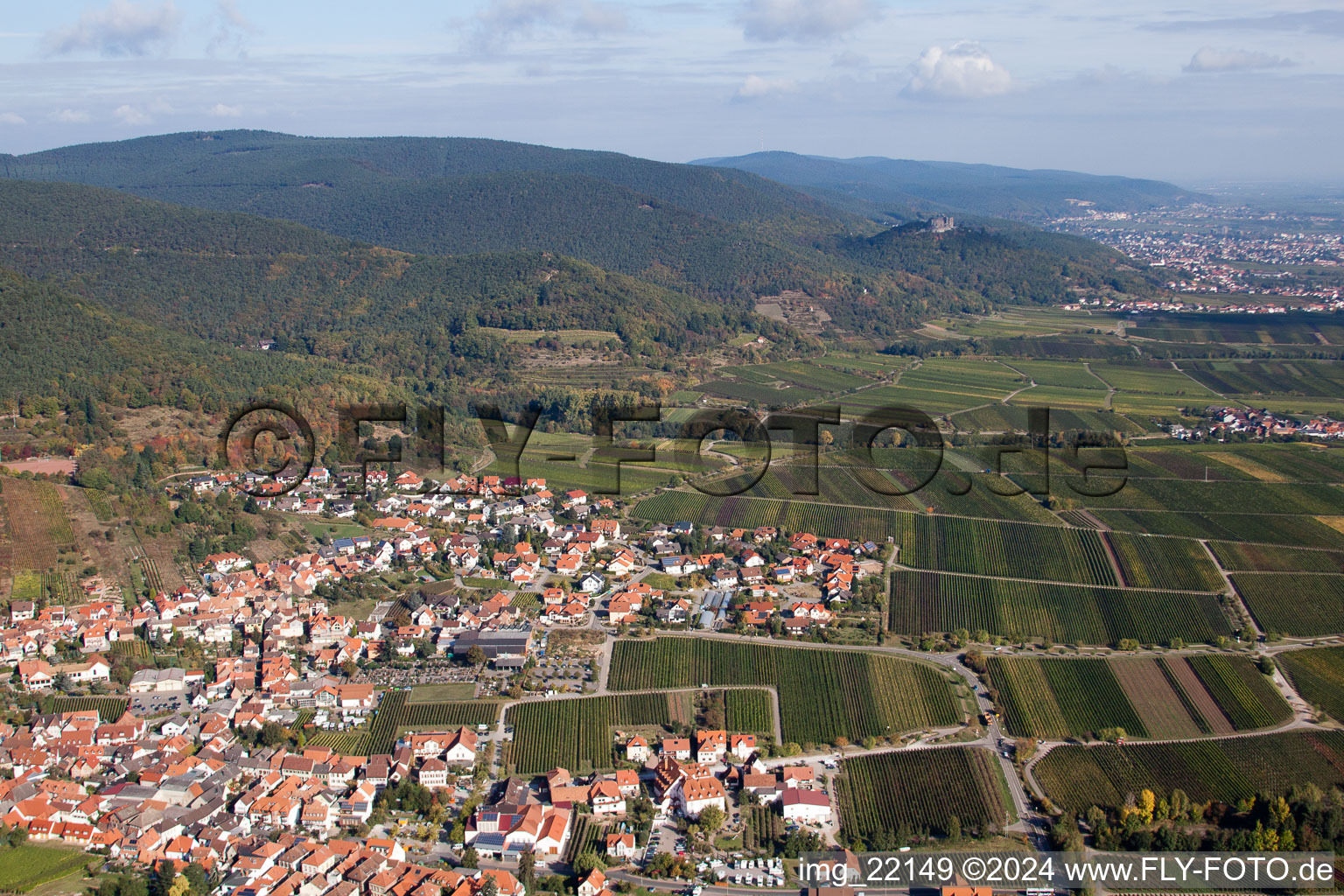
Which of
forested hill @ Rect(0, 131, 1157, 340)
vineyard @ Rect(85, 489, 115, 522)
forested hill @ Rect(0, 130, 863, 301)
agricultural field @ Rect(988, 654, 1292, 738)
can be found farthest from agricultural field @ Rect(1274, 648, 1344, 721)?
forested hill @ Rect(0, 130, 863, 301)

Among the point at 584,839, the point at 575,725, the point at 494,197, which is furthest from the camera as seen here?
the point at 494,197

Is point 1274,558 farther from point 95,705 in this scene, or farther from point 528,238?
point 528,238

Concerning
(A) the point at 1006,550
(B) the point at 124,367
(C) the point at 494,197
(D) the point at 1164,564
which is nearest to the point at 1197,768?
(D) the point at 1164,564

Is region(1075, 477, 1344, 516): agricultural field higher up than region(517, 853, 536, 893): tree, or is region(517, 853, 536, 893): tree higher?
region(1075, 477, 1344, 516): agricultural field

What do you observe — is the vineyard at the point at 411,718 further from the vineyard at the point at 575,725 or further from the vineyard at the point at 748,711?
the vineyard at the point at 748,711

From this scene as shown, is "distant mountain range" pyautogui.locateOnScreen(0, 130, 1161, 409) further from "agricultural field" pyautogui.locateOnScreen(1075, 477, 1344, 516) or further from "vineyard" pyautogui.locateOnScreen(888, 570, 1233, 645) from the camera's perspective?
"agricultural field" pyautogui.locateOnScreen(1075, 477, 1344, 516)

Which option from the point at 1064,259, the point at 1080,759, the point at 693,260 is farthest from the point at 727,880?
the point at 1064,259
